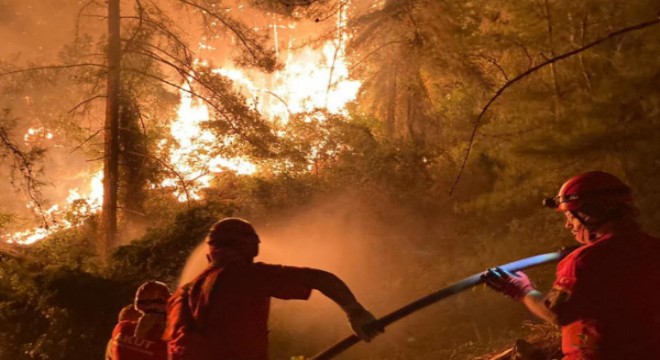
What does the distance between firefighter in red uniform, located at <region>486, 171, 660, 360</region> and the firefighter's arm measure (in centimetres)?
96

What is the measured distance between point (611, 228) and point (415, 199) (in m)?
11.7

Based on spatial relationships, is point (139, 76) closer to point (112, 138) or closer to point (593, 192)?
point (112, 138)

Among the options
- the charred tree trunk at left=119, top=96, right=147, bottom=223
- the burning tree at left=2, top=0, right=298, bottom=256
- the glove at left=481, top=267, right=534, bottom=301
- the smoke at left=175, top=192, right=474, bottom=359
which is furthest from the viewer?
the charred tree trunk at left=119, top=96, right=147, bottom=223

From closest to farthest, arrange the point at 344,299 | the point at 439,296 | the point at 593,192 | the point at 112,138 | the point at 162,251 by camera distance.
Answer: the point at 593,192 → the point at 344,299 → the point at 439,296 → the point at 162,251 → the point at 112,138

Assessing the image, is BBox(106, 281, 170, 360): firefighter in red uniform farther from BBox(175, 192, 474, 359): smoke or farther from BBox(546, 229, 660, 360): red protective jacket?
BBox(175, 192, 474, 359): smoke

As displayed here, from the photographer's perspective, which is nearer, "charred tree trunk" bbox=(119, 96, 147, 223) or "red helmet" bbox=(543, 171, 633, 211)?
"red helmet" bbox=(543, 171, 633, 211)

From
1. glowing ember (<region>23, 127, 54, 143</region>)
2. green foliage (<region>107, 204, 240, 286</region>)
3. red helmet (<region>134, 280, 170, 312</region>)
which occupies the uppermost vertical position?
glowing ember (<region>23, 127, 54, 143</region>)

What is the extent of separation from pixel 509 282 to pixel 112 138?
11.3 metres

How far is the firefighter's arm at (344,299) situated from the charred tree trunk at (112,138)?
33.3 feet

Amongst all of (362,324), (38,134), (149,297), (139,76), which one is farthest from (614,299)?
(38,134)

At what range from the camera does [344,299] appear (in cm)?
323

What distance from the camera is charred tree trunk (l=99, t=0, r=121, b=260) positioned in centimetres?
1231

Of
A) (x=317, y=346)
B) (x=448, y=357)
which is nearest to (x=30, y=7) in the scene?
(x=317, y=346)

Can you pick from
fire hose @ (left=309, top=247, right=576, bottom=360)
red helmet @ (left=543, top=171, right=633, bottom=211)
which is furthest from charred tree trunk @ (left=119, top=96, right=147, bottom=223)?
red helmet @ (left=543, top=171, right=633, bottom=211)
